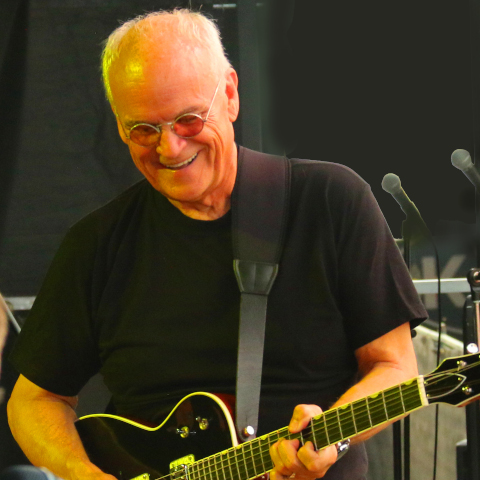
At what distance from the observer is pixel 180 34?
1.66 metres

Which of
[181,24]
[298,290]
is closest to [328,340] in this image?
[298,290]

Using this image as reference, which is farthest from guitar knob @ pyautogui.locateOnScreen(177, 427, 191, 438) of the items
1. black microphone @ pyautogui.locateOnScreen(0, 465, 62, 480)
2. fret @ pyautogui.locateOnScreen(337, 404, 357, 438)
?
black microphone @ pyautogui.locateOnScreen(0, 465, 62, 480)

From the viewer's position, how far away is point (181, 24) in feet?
5.53

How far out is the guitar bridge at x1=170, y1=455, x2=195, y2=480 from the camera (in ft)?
5.10

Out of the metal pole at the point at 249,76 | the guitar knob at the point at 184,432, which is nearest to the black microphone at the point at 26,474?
the guitar knob at the point at 184,432

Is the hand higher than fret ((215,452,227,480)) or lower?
higher

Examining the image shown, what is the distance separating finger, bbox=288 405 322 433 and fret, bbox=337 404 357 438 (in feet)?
0.19

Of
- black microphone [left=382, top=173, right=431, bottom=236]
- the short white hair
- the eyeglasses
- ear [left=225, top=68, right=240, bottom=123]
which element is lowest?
black microphone [left=382, top=173, right=431, bottom=236]

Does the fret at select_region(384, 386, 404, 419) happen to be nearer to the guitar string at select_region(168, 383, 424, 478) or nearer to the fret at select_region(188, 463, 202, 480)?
the guitar string at select_region(168, 383, 424, 478)

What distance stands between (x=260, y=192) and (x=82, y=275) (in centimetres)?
60

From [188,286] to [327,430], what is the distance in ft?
2.01

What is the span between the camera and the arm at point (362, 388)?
4.27 feet

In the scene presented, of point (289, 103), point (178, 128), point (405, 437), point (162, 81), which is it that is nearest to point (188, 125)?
point (178, 128)

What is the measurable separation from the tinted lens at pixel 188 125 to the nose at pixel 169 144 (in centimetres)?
2
